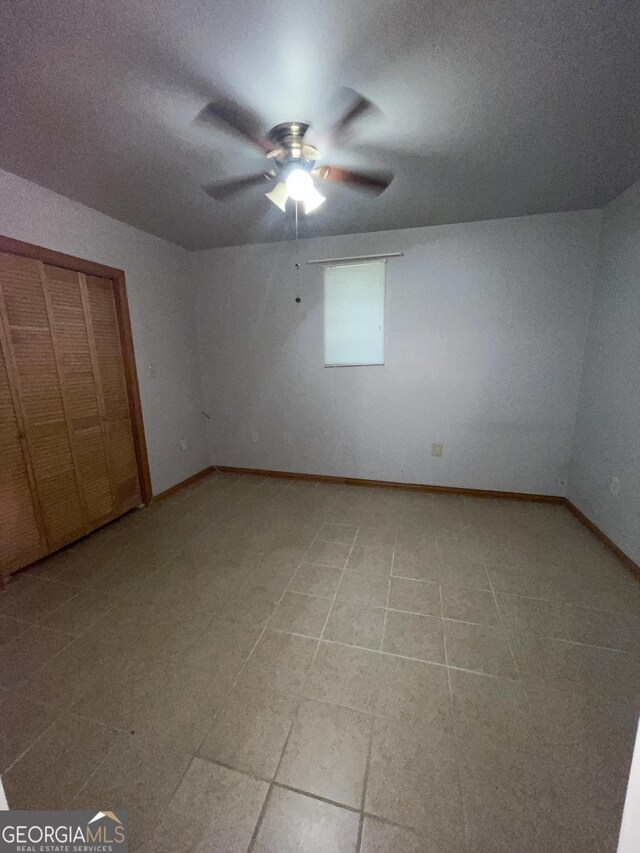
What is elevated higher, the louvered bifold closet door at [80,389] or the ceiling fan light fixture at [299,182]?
the ceiling fan light fixture at [299,182]

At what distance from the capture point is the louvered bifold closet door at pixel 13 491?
6.28ft

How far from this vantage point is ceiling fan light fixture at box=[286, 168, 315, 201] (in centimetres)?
163

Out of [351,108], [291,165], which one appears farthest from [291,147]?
[351,108]

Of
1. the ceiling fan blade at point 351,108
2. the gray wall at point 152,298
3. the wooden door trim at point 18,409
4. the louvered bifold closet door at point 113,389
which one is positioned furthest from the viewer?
the louvered bifold closet door at point 113,389

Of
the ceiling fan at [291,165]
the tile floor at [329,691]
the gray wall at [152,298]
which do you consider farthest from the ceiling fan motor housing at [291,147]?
the tile floor at [329,691]

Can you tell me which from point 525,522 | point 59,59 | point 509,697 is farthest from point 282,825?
point 59,59

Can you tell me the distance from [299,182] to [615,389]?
246cm

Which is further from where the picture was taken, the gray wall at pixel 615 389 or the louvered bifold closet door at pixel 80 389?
the louvered bifold closet door at pixel 80 389

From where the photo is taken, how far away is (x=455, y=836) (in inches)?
35.5

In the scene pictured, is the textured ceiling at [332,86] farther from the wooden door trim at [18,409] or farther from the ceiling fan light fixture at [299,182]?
the wooden door trim at [18,409]

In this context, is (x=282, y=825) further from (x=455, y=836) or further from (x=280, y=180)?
(x=280, y=180)

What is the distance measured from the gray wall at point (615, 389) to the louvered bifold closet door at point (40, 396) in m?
3.81

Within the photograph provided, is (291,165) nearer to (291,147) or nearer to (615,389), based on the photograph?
(291,147)

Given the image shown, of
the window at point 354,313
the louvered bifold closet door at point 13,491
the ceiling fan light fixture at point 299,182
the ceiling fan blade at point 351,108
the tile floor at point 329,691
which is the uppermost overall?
the ceiling fan blade at point 351,108
